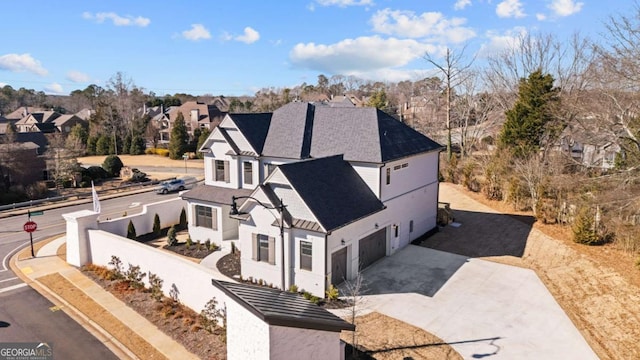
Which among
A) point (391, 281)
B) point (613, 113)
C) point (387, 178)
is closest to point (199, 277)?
point (391, 281)

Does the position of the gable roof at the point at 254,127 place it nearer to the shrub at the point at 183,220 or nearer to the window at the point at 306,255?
the shrub at the point at 183,220

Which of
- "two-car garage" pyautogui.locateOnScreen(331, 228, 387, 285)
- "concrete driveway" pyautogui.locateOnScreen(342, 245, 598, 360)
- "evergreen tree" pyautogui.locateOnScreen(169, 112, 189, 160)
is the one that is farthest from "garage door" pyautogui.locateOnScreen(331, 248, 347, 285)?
"evergreen tree" pyautogui.locateOnScreen(169, 112, 189, 160)

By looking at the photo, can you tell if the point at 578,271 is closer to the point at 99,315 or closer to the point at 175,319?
the point at 175,319

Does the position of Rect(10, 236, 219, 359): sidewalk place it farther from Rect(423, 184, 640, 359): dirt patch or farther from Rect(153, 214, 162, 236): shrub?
Rect(423, 184, 640, 359): dirt patch

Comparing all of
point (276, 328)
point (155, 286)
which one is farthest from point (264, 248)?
point (276, 328)

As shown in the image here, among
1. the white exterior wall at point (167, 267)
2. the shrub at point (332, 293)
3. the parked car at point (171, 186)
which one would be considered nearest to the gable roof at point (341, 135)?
the shrub at point (332, 293)

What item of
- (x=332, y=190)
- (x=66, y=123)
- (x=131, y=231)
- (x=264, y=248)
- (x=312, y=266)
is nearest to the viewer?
(x=312, y=266)

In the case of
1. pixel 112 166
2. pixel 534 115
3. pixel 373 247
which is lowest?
pixel 373 247
